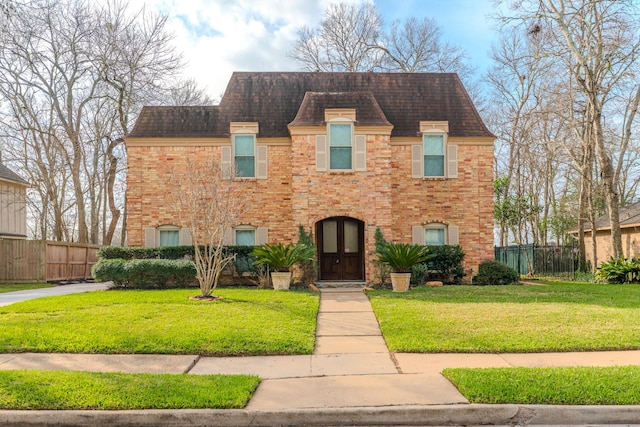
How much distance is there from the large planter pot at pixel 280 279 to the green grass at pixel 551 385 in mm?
9096

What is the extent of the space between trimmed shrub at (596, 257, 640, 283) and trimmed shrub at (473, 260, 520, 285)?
148 inches

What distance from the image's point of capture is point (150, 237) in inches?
710

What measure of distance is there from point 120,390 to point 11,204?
981 inches

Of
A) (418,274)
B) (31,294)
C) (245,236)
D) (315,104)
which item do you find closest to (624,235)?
(418,274)

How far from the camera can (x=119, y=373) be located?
6039 mm

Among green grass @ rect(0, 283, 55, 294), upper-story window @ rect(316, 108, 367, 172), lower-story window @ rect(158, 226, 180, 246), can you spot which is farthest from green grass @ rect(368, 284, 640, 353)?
green grass @ rect(0, 283, 55, 294)

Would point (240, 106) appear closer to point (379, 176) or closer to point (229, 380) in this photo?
point (379, 176)

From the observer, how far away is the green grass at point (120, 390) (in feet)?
16.2

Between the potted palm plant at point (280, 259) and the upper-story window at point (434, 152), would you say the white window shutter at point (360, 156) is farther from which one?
the potted palm plant at point (280, 259)

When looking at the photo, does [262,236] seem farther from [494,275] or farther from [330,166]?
[494,275]

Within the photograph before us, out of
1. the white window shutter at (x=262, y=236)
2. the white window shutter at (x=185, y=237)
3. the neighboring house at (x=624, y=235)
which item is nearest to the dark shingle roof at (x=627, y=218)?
the neighboring house at (x=624, y=235)

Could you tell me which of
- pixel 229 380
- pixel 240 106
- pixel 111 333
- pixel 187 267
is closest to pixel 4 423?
pixel 229 380

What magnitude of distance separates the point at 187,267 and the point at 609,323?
37.4 ft

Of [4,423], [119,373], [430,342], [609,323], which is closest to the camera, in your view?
[4,423]
